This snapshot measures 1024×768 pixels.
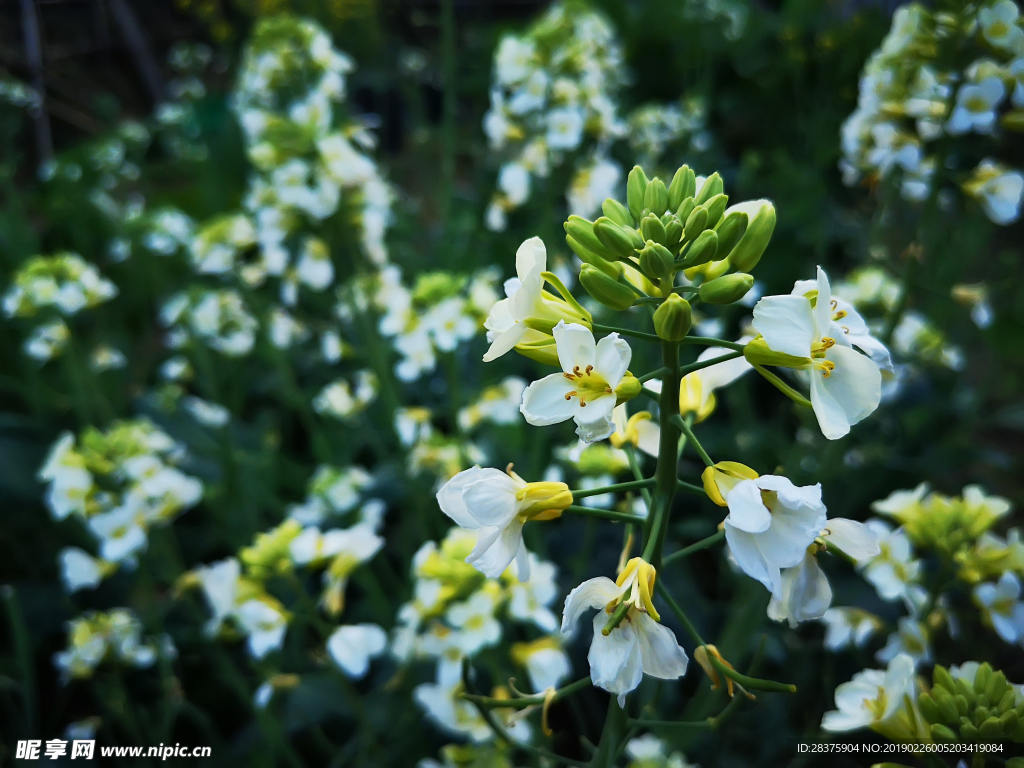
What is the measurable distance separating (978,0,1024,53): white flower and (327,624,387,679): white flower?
4.36 ft

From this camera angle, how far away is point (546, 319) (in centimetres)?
65

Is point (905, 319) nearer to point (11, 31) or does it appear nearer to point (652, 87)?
point (652, 87)

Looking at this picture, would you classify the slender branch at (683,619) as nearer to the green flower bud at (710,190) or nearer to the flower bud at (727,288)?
the flower bud at (727,288)

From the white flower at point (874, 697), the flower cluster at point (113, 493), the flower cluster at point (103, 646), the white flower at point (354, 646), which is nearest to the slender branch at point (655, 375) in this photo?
the white flower at point (874, 697)

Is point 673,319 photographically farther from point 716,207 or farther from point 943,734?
point 943,734

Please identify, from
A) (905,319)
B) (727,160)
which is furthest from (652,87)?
(905,319)

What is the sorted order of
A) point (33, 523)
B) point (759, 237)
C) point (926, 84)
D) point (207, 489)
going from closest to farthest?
point (759, 237) < point (926, 84) < point (207, 489) < point (33, 523)

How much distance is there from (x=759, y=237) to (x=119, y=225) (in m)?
2.93

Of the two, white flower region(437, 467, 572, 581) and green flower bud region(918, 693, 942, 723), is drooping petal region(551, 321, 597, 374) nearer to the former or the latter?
white flower region(437, 467, 572, 581)

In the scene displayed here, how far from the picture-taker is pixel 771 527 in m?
0.56

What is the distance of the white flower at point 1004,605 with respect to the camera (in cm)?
98

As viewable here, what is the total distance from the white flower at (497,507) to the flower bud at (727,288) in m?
0.22

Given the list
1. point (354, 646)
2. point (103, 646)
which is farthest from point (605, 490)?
point (103, 646)

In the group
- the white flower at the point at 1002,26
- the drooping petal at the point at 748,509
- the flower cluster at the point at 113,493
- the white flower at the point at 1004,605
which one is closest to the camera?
the drooping petal at the point at 748,509
